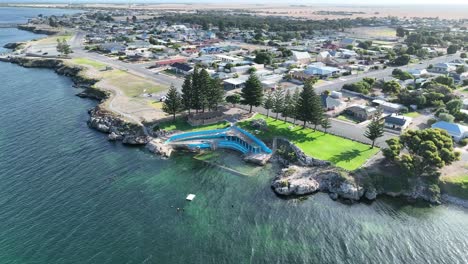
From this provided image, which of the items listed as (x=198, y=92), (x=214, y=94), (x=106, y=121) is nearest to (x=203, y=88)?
(x=198, y=92)

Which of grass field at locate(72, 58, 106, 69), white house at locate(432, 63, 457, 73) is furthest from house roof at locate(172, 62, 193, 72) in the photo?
white house at locate(432, 63, 457, 73)

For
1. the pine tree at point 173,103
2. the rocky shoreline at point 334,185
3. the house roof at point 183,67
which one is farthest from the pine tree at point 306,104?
the house roof at point 183,67

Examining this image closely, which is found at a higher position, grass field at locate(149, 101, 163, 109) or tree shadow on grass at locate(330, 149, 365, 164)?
tree shadow on grass at locate(330, 149, 365, 164)

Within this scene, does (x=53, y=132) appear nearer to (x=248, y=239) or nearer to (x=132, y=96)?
(x=132, y=96)

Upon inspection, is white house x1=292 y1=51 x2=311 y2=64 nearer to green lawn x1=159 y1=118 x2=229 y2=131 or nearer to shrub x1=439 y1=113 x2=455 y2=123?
shrub x1=439 y1=113 x2=455 y2=123

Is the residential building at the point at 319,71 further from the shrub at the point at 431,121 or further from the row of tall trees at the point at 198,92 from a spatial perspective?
the row of tall trees at the point at 198,92

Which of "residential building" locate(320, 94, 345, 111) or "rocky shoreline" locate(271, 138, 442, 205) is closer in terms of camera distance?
"rocky shoreline" locate(271, 138, 442, 205)

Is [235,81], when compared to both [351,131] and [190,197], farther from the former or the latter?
[190,197]

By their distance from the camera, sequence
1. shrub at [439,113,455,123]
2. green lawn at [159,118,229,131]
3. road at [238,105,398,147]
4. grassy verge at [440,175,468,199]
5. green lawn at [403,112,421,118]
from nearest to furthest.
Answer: grassy verge at [440,175,468,199]
road at [238,105,398,147]
green lawn at [159,118,229,131]
shrub at [439,113,455,123]
green lawn at [403,112,421,118]
